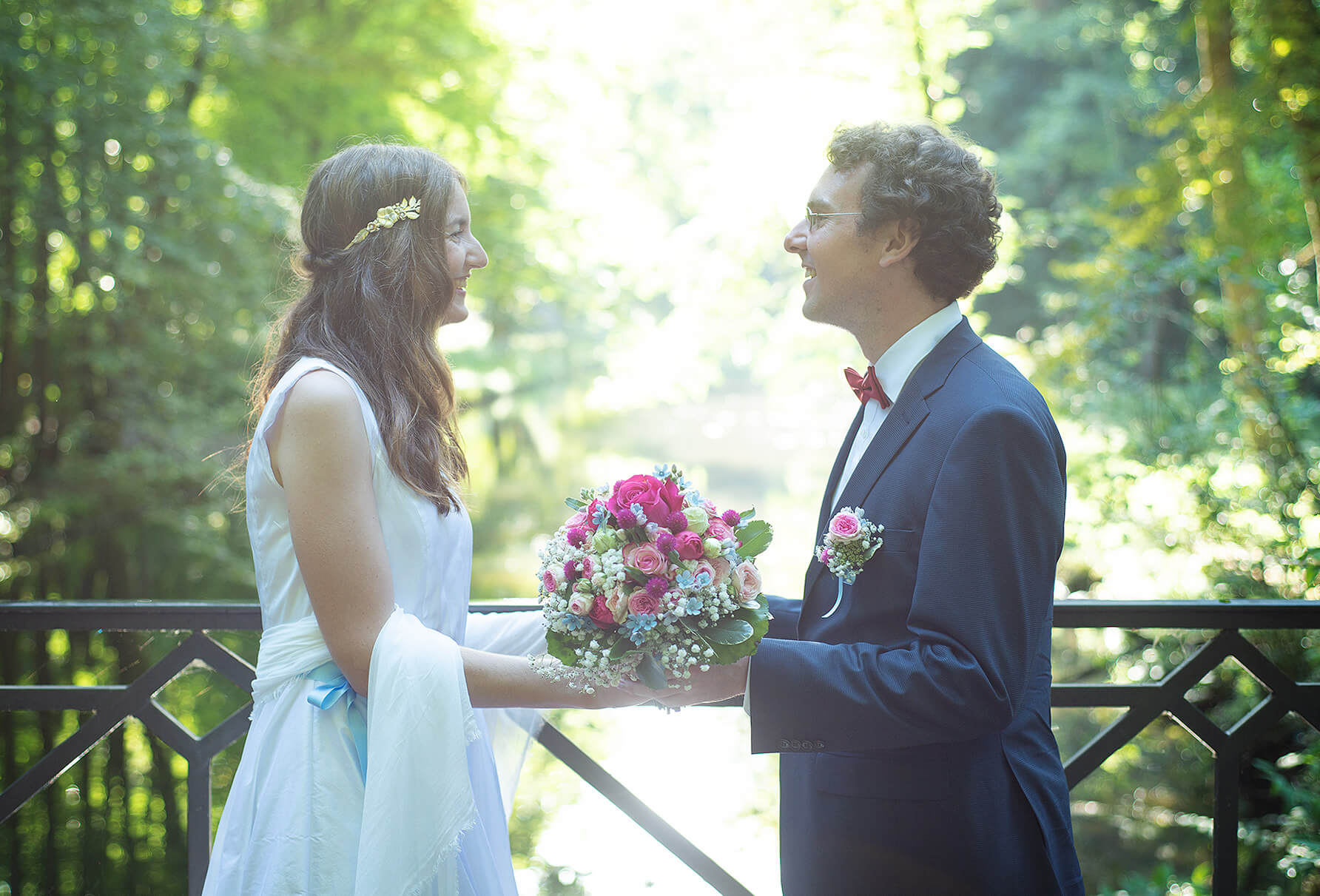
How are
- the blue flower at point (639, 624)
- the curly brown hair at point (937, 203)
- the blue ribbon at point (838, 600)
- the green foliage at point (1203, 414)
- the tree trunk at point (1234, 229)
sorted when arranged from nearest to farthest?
the blue flower at point (639, 624)
the blue ribbon at point (838, 600)
the curly brown hair at point (937, 203)
the green foliage at point (1203, 414)
the tree trunk at point (1234, 229)

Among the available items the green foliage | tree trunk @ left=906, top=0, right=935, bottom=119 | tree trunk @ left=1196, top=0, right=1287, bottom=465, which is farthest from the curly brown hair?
tree trunk @ left=906, top=0, right=935, bottom=119

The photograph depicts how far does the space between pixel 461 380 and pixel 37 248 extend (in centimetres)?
541

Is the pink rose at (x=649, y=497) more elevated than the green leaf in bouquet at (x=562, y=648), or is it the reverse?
the pink rose at (x=649, y=497)

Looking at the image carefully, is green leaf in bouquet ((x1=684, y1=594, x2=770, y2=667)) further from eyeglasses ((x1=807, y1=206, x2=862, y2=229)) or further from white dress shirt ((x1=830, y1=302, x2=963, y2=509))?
eyeglasses ((x1=807, y1=206, x2=862, y2=229))

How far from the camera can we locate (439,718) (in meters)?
1.76

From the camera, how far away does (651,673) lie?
66.0 inches

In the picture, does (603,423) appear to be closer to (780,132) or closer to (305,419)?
(780,132)

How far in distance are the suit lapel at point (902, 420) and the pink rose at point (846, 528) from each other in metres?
0.10

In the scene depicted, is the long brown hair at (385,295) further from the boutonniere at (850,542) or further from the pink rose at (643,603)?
the boutonniere at (850,542)

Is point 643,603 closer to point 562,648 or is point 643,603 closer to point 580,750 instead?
point 562,648

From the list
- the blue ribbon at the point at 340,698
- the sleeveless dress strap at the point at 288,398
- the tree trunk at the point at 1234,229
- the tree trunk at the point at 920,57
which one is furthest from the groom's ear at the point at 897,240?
the tree trunk at the point at 920,57

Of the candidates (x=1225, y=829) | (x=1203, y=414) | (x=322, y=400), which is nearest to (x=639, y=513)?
(x=322, y=400)

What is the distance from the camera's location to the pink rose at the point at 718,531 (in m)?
1.72

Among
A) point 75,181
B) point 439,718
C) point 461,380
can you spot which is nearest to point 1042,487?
point 439,718
